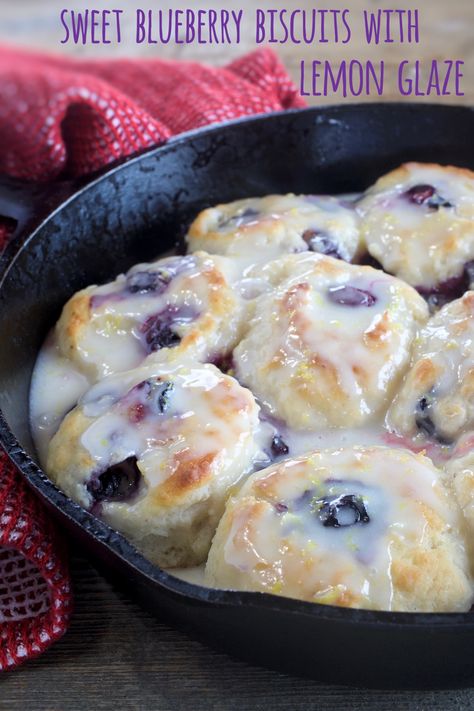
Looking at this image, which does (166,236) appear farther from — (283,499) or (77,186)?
(283,499)

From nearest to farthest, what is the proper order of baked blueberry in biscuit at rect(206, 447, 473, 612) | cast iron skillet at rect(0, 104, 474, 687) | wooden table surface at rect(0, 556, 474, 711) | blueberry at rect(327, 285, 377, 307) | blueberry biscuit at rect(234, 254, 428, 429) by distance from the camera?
cast iron skillet at rect(0, 104, 474, 687), baked blueberry in biscuit at rect(206, 447, 473, 612), wooden table surface at rect(0, 556, 474, 711), blueberry biscuit at rect(234, 254, 428, 429), blueberry at rect(327, 285, 377, 307)

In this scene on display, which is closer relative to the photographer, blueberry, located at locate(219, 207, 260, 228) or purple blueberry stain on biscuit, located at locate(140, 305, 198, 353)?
purple blueberry stain on biscuit, located at locate(140, 305, 198, 353)

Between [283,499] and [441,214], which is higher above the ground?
[441,214]

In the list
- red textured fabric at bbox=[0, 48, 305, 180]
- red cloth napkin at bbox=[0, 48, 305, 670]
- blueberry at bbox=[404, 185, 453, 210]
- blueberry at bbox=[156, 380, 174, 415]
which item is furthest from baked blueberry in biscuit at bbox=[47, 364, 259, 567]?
red textured fabric at bbox=[0, 48, 305, 180]

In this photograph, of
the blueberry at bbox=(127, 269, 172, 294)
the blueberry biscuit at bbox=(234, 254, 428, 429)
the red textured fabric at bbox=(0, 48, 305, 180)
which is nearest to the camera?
the blueberry biscuit at bbox=(234, 254, 428, 429)

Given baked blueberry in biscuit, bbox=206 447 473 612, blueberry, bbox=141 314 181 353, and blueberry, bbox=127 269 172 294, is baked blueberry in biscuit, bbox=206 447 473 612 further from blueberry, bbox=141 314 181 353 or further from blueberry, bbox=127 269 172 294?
blueberry, bbox=127 269 172 294

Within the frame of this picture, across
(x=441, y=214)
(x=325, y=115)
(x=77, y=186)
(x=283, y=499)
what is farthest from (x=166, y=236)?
(x=283, y=499)

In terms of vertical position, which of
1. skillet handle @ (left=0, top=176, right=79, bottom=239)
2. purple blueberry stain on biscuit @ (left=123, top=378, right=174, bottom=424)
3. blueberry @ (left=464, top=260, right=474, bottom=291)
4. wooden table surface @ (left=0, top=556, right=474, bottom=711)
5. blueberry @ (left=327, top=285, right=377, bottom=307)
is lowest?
wooden table surface @ (left=0, top=556, right=474, bottom=711)
